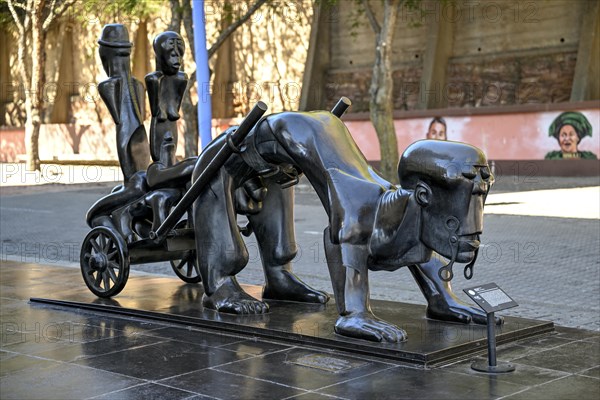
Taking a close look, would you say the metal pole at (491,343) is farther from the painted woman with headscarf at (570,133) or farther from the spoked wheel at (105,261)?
the painted woman with headscarf at (570,133)

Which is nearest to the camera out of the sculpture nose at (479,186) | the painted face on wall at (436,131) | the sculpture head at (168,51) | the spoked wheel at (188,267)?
the sculpture nose at (479,186)

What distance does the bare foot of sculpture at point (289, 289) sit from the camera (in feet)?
21.9

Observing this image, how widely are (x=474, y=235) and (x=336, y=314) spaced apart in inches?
55.5

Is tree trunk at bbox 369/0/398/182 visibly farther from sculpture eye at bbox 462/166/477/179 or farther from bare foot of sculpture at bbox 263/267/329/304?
sculpture eye at bbox 462/166/477/179

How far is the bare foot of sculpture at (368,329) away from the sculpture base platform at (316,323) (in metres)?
0.04

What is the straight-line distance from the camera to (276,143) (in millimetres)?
5918

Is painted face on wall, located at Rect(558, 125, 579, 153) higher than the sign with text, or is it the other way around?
painted face on wall, located at Rect(558, 125, 579, 153)

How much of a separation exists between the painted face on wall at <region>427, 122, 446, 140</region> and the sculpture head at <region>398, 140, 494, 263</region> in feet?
68.7

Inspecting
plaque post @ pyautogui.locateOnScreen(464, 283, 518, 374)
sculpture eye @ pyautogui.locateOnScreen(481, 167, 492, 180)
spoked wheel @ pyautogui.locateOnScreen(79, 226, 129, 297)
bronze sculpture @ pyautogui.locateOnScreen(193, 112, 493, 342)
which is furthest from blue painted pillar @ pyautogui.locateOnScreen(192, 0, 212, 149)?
plaque post @ pyautogui.locateOnScreen(464, 283, 518, 374)

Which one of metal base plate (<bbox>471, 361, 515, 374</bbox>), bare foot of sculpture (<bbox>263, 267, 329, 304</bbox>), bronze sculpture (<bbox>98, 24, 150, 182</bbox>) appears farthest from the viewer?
bronze sculpture (<bbox>98, 24, 150, 182</bbox>)

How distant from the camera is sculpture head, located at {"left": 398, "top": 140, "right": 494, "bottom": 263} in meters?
5.05

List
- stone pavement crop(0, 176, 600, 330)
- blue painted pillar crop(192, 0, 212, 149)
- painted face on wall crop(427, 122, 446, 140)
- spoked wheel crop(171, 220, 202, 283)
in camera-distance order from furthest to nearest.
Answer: painted face on wall crop(427, 122, 446, 140)
blue painted pillar crop(192, 0, 212, 149)
stone pavement crop(0, 176, 600, 330)
spoked wheel crop(171, 220, 202, 283)

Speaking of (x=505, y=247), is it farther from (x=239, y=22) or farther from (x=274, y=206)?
(x=239, y=22)

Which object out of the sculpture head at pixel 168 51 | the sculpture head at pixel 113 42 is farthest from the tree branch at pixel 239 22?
the sculpture head at pixel 168 51
